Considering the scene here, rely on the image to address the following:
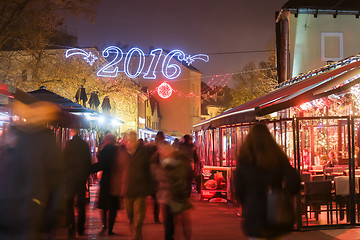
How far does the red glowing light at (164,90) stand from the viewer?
31.7m

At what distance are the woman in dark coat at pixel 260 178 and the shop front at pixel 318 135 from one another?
4.55m

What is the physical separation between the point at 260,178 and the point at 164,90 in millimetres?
28017

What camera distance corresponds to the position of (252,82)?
42.3m

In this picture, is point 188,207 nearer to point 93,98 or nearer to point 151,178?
point 151,178

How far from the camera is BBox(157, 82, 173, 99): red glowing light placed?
31.7 meters

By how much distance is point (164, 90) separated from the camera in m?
32.3

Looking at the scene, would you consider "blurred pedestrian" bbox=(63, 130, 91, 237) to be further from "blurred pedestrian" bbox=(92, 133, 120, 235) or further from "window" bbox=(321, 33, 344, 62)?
"window" bbox=(321, 33, 344, 62)

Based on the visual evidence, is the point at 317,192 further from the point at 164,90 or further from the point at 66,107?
the point at 164,90

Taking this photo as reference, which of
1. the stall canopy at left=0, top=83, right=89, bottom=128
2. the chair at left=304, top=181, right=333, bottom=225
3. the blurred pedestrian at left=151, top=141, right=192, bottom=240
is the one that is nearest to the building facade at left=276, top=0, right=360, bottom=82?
the stall canopy at left=0, top=83, right=89, bottom=128

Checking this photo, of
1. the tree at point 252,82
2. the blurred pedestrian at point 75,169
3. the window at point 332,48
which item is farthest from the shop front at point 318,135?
the tree at point 252,82

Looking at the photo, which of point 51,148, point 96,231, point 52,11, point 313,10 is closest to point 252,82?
point 313,10

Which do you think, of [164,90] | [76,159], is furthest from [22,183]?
[164,90]

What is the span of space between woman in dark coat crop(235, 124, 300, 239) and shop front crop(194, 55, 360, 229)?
14.9 ft

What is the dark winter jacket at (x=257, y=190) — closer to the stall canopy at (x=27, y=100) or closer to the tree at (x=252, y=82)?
the stall canopy at (x=27, y=100)
